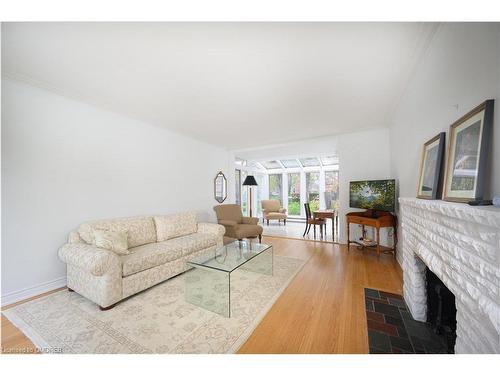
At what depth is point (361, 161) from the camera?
155 inches

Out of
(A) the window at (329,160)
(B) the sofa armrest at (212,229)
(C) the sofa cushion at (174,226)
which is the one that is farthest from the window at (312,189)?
(C) the sofa cushion at (174,226)

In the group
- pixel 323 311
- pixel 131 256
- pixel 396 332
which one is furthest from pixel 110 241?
pixel 396 332

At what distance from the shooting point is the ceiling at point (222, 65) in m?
1.44

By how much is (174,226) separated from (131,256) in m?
0.98

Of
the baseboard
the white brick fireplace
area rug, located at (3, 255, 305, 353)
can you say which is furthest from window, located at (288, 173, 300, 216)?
the baseboard

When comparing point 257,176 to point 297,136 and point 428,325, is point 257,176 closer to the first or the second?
point 297,136

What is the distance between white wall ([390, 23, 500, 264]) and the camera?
1013 mm

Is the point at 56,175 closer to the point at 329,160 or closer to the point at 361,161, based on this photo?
the point at 361,161

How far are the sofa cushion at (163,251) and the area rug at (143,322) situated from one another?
32 centimetres

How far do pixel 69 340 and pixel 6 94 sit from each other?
2.51 meters

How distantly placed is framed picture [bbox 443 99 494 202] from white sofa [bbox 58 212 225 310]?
283 cm

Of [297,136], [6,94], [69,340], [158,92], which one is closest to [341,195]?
[297,136]

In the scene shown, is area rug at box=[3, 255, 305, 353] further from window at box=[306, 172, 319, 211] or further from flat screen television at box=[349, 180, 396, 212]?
window at box=[306, 172, 319, 211]
